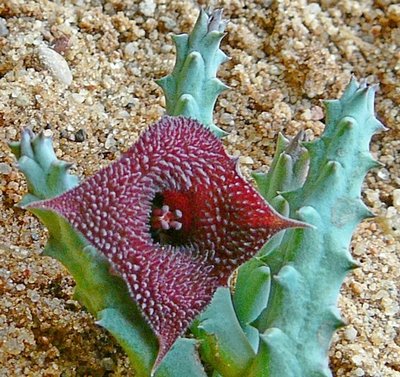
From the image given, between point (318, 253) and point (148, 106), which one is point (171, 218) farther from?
point (148, 106)

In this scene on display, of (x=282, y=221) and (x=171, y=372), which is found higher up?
(x=282, y=221)

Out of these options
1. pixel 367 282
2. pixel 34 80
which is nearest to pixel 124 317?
pixel 367 282

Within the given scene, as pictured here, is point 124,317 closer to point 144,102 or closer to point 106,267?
point 106,267

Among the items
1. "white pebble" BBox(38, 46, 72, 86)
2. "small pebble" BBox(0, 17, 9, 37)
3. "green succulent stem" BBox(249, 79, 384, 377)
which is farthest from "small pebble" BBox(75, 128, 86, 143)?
"green succulent stem" BBox(249, 79, 384, 377)

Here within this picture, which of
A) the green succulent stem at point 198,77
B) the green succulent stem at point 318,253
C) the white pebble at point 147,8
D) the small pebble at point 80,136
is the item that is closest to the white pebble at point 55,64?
the small pebble at point 80,136

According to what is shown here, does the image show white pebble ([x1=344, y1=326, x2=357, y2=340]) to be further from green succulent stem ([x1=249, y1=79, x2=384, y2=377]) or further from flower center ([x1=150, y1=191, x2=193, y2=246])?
flower center ([x1=150, y1=191, x2=193, y2=246])

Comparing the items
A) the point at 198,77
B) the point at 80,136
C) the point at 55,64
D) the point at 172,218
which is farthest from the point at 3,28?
the point at 172,218

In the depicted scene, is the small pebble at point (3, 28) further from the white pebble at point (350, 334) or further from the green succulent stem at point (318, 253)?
the white pebble at point (350, 334)
